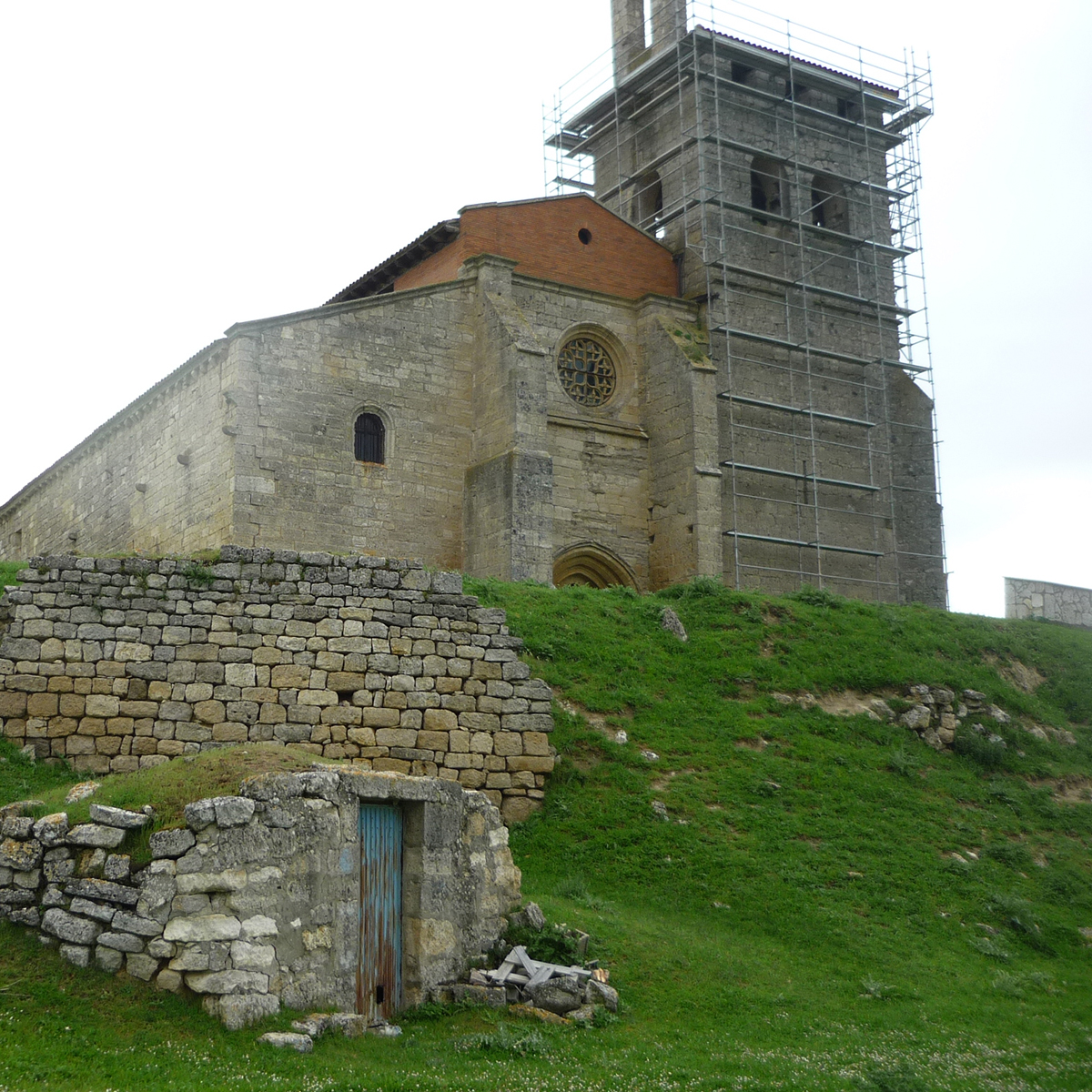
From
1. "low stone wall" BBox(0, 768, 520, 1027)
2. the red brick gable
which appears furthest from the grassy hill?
the red brick gable

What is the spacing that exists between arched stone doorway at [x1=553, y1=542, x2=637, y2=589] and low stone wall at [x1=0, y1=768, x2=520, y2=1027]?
55.0 ft

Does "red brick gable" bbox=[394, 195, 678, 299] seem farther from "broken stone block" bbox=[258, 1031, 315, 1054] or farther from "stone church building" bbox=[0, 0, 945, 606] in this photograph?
"broken stone block" bbox=[258, 1031, 315, 1054]

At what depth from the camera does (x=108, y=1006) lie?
25.4 feet

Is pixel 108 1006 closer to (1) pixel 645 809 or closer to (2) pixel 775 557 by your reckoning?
(1) pixel 645 809

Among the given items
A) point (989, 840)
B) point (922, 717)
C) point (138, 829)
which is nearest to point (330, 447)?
point (922, 717)

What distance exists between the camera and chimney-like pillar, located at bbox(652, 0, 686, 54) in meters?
31.7

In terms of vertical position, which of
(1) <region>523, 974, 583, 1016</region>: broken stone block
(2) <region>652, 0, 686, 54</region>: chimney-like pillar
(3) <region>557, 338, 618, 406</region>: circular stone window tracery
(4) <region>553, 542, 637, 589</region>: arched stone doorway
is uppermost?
(2) <region>652, 0, 686, 54</region>: chimney-like pillar

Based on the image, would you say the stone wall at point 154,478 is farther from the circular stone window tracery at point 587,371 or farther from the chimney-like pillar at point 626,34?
the chimney-like pillar at point 626,34

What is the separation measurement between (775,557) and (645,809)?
1547 centimetres

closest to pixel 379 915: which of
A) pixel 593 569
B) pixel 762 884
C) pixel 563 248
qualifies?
pixel 762 884

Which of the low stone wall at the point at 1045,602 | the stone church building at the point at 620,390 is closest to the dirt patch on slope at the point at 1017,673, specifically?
the low stone wall at the point at 1045,602

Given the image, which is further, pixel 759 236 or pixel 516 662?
pixel 759 236

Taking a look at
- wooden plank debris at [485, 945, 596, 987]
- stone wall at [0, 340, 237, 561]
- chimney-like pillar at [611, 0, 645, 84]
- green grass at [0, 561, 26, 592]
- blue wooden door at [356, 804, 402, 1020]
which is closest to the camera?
blue wooden door at [356, 804, 402, 1020]

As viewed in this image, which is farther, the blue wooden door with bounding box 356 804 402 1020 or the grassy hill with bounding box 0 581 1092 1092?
the blue wooden door with bounding box 356 804 402 1020
